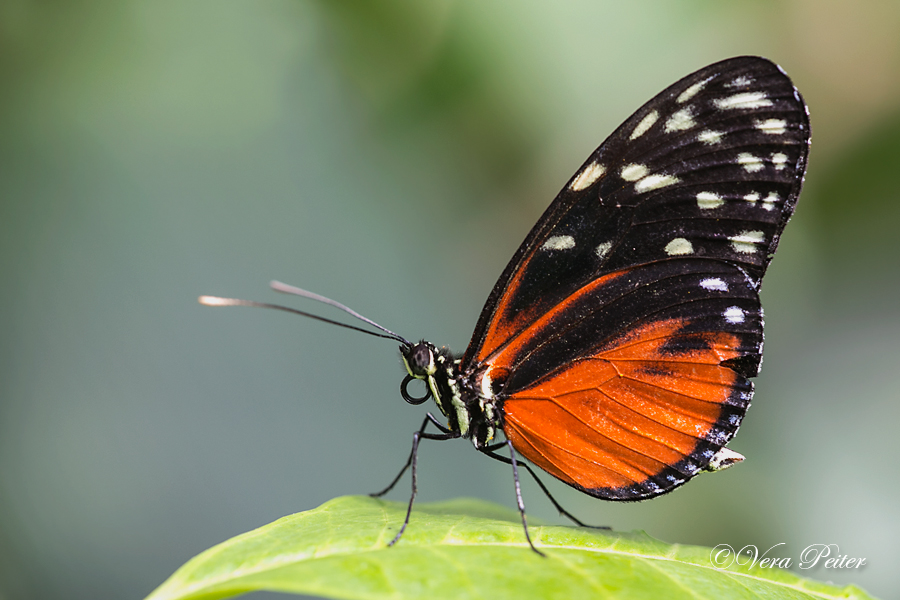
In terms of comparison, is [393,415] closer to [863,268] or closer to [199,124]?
[199,124]

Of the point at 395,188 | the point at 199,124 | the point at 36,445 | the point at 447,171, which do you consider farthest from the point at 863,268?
the point at 36,445

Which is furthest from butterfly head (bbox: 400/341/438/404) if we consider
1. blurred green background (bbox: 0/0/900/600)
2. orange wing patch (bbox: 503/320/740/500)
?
blurred green background (bbox: 0/0/900/600)

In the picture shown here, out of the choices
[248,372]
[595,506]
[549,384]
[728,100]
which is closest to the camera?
[728,100]

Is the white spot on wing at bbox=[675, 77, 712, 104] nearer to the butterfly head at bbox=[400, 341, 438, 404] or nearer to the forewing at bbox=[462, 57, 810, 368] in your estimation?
the forewing at bbox=[462, 57, 810, 368]

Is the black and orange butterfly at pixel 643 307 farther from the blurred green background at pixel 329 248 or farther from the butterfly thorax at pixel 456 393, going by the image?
the blurred green background at pixel 329 248

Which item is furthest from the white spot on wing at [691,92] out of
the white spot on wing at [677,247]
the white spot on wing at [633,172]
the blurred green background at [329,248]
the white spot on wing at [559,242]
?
the blurred green background at [329,248]

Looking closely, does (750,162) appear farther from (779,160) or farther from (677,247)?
(677,247)
